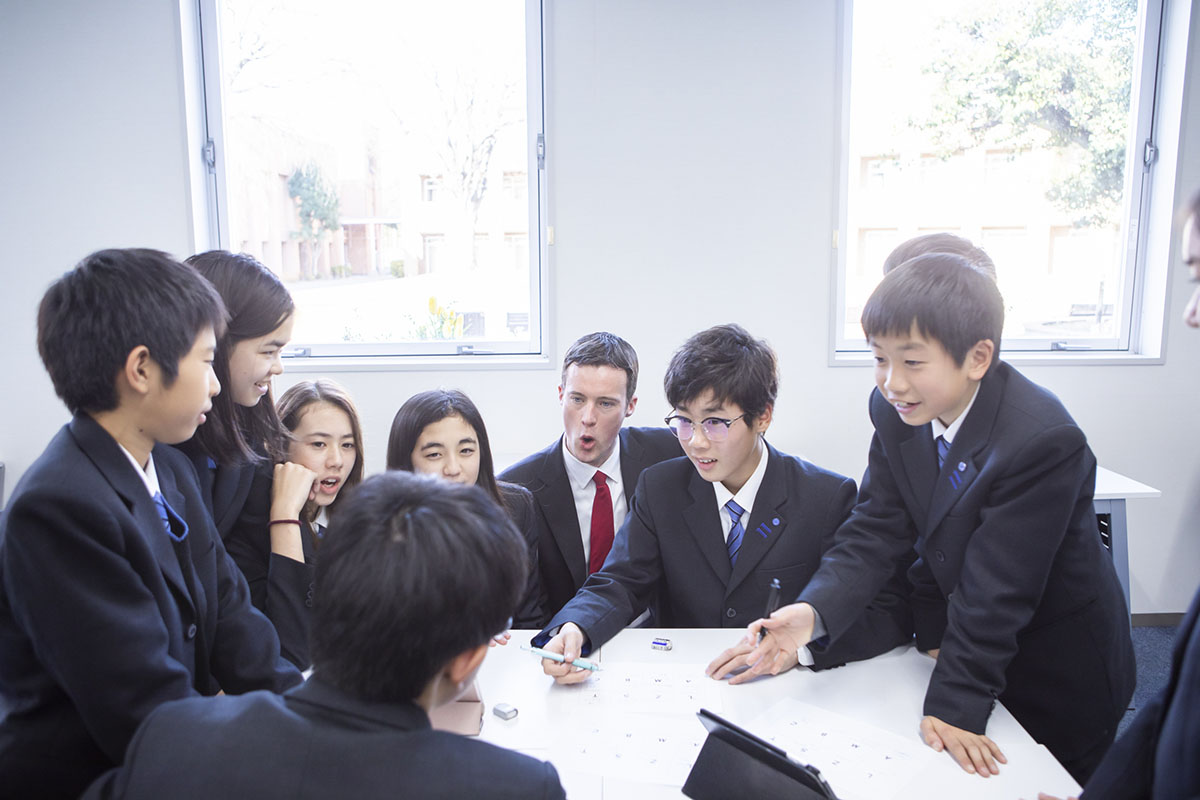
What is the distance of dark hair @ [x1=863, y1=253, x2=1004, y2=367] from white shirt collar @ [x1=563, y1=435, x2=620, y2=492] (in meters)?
1.04

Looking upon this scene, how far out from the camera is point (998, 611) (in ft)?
4.38

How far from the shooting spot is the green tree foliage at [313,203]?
3383mm

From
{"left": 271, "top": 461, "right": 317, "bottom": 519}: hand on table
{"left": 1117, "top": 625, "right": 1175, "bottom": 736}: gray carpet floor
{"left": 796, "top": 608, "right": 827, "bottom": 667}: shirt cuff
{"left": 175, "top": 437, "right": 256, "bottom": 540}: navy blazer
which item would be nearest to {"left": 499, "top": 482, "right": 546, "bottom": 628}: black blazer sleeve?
{"left": 271, "top": 461, "right": 317, "bottom": 519}: hand on table

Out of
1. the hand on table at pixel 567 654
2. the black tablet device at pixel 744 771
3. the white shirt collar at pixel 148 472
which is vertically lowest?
the hand on table at pixel 567 654

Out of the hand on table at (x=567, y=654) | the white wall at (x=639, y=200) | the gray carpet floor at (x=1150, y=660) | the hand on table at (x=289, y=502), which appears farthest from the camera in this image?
the white wall at (x=639, y=200)

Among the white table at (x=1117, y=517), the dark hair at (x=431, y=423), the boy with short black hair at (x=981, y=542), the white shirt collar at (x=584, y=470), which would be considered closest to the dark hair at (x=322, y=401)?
the dark hair at (x=431, y=423)

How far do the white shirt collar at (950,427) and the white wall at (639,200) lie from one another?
182 centimetres

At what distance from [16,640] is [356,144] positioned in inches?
106

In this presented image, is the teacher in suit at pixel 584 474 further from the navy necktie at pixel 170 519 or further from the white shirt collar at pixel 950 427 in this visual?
the navy necktie at pixel 170 519

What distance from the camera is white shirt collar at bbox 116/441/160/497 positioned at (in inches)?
46.0

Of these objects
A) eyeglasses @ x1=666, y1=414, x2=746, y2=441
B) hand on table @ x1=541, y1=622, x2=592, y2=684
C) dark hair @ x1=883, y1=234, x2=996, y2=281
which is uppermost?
dark hair @ x1=883, y1=234, x2=996, y2=281

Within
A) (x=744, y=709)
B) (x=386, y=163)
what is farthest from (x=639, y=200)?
(x=744, y=709)

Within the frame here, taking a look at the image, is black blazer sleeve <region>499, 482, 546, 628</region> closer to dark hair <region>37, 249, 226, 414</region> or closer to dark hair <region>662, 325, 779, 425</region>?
dark hair <region>662, 325, 779, 425</region>

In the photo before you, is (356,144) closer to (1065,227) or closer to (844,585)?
(844,585)
